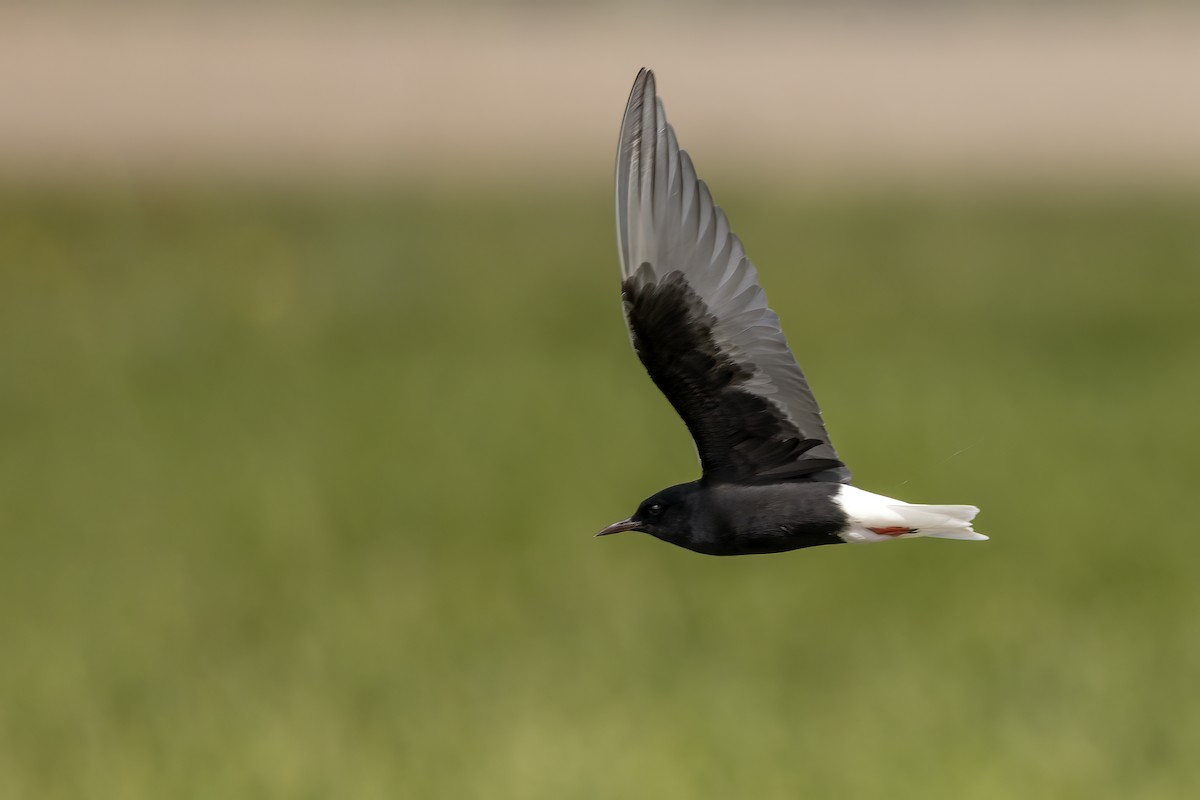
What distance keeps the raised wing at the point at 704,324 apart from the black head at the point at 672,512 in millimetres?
85

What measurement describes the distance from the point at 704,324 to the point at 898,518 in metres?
0.72

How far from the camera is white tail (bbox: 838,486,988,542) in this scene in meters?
2.15

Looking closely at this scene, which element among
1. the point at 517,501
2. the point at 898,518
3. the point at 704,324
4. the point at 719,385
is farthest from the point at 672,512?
the point at 517,501

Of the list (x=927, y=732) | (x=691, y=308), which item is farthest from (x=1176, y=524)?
(x=691, y=308)

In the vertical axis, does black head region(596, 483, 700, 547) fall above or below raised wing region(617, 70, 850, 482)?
below

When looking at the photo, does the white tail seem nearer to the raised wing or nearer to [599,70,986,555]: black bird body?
[599,70,986,555]: black bird body

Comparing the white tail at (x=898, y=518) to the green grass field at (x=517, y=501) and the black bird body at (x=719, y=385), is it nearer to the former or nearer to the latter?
the black bird body at (x=719, y=385)

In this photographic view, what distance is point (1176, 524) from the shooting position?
68.1 ft

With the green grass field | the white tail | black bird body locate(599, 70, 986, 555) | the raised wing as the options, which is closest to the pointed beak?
black bird body locate(599, 70, 986, 555)

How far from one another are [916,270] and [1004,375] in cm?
613

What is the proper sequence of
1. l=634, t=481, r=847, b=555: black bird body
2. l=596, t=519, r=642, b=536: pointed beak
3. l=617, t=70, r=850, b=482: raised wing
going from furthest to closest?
l=617, t=70, r=850, b=482: raised wing
l=596, t=519, r=642, b=536: pointed beak
l=634, t=481, r=847, b=555: black bird body

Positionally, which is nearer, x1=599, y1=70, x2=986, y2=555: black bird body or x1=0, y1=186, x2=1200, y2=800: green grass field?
x1=599, y1=70, x2=986, y2=555: black bird body

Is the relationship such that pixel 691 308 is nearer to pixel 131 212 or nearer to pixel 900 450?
pixel 900 450

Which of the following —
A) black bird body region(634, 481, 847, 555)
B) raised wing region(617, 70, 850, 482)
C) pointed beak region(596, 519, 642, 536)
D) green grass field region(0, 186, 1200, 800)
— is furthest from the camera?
green grass field region(0, 186, 1200, 800)
